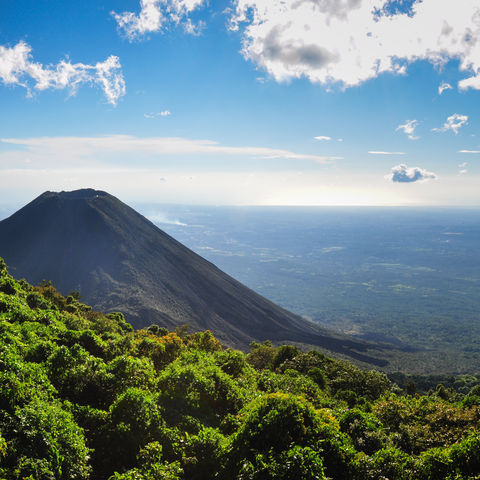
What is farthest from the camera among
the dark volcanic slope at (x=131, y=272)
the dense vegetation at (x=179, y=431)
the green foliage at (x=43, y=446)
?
the dark volcanic slope at (x=131, y=272)

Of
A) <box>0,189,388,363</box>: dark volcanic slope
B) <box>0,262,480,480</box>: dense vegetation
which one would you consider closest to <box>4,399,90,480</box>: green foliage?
<box>0,262,480,480</box>: dense vegetation

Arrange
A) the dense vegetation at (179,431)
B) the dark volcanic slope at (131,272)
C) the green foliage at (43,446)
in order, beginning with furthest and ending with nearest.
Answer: the dark volcanic slope at (131,272), the dense vegetation at (179,431), the green foliage at (43,446)

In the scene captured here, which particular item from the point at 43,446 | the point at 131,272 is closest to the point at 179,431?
the point at 43,446

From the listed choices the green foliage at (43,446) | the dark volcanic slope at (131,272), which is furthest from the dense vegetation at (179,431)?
the dark volcanic slope at (131,272)

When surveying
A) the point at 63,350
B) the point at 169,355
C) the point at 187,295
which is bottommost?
the point at 187,295

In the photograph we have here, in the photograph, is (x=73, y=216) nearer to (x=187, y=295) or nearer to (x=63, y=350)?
(x=187, y=295)

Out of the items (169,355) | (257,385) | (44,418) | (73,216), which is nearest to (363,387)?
(257,385)

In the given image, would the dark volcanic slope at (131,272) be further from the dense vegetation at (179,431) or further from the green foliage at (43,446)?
the green foliage at (43,446)

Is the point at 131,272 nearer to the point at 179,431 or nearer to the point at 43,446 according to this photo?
the point at 179,431
